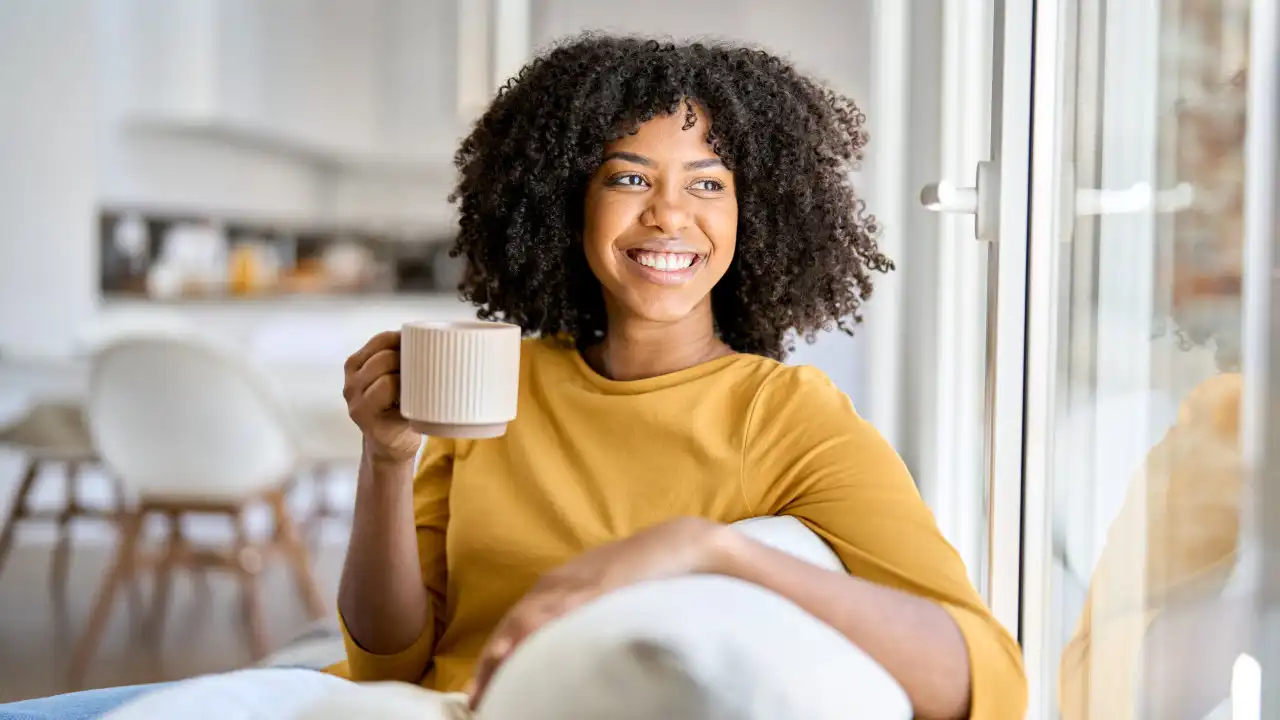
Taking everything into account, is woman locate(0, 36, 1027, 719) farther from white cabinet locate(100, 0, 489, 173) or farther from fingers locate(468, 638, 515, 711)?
white cabinet locate(100, 0, 489, 173)

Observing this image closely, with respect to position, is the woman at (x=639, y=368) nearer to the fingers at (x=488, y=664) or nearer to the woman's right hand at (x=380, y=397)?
the woman's right hand at (x=380, y=397)

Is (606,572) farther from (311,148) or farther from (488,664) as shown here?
(311,148)

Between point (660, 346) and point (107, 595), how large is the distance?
6.71 feet

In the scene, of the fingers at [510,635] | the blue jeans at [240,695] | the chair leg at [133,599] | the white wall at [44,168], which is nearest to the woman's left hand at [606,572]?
the fingers at [510,635]

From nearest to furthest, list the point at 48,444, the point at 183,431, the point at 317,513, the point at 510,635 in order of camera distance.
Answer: the point at 510,635
the point at 183,431
the point at 48,444
the point at 317,513

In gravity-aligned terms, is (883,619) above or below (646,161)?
below

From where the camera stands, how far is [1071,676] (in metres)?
0.94

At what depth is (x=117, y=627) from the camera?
9.86 ft

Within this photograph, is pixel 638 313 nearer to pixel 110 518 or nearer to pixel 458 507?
pixel 458 507

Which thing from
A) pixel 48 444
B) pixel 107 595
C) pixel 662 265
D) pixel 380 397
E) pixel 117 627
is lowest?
pixel 117 627

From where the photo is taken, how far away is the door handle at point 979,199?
38.7 inches

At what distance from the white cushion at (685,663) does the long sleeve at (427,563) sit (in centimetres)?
43

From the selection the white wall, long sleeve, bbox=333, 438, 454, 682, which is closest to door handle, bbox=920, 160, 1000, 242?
long sleeve, bbox=333, 438, 454, 682

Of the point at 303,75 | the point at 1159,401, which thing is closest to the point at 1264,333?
the point at 1159,401
